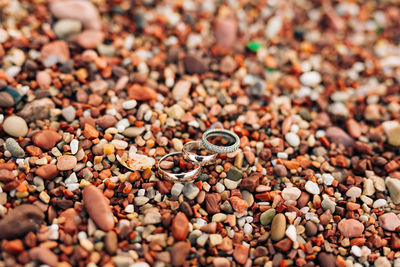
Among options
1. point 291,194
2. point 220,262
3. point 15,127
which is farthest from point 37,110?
point 291,194

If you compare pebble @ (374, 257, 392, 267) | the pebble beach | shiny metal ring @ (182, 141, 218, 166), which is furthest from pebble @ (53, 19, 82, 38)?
pebble @ (374, 257, 392, 267)

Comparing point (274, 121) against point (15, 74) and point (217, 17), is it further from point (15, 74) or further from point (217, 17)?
point (15, 74)

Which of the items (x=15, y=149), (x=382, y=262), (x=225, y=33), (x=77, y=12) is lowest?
(x=382, y=262)

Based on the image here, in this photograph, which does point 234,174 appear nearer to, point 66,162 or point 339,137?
point 339,137

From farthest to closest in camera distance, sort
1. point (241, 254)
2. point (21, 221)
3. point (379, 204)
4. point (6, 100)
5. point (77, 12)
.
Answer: point (77, 12) < point (6, 100) < point (379, 204) < point (241, 254) < point (21, 221)

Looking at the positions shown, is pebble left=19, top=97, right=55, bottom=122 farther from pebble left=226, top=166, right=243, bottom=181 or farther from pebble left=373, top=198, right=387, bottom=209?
pebble left=373, top=198, right=387, bottom=209

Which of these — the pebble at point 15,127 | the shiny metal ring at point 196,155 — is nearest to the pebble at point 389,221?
the shiny metal ring at point 196,155
